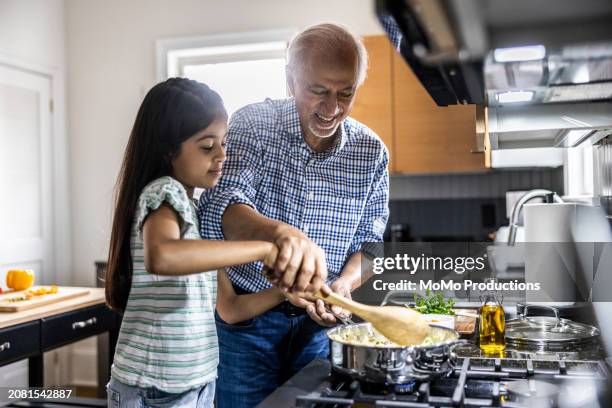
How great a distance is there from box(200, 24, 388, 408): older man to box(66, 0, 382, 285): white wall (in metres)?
2.41

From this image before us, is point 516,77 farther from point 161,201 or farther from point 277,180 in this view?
point 277,180

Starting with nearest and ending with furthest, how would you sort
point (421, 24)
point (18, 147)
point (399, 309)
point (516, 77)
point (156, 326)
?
point (421, 24), point (516, 77), point (399, 309), point (156, 326), point (18, 147)

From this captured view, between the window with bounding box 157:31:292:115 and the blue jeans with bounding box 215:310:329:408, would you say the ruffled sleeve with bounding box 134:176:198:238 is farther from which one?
the window with bounding box 157:31:292:115

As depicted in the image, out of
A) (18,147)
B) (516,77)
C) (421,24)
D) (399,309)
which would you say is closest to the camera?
(421,24)

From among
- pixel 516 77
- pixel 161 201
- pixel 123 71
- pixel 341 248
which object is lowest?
pixel 341 248

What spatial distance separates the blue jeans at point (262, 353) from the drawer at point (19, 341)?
1.07 m

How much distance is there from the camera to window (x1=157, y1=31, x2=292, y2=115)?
396 centimetres

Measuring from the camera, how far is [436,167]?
3492 millimetres

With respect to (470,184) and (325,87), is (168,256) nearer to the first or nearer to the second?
(325,87)

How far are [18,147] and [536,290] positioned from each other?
3.17 m

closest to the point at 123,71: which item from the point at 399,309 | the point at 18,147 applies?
the point at 18,147

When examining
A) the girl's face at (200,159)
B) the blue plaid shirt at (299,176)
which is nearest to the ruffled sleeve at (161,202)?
the girl's face at (200,159)

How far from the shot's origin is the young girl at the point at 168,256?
43.4 inches

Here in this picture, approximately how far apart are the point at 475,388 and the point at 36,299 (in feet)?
6.86
